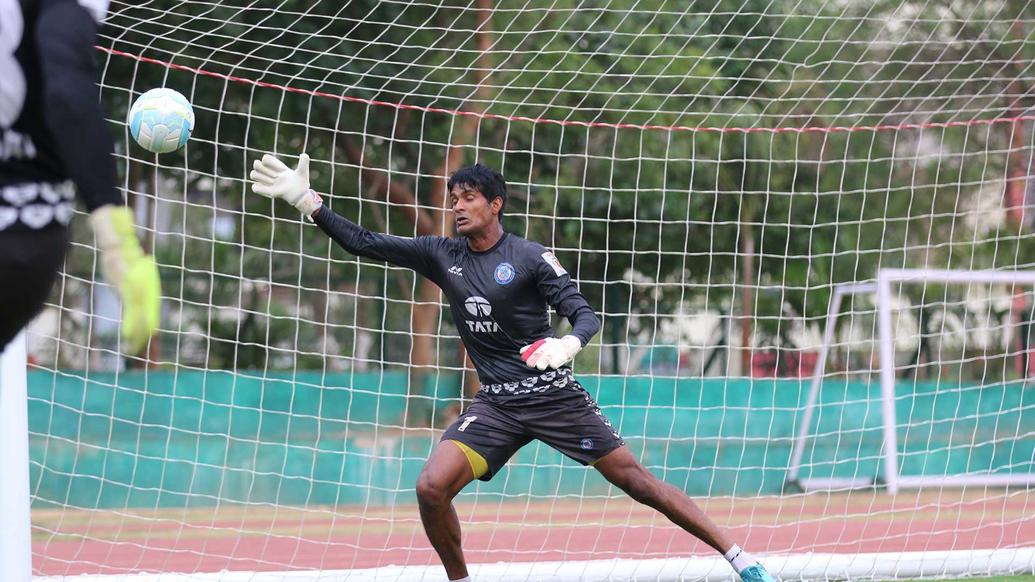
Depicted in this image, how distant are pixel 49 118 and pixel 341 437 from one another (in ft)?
37.8

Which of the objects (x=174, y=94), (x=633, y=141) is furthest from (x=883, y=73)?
(x=174, y=94)

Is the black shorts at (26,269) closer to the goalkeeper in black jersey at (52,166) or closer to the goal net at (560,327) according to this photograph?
the goalkeeper in black jersey at (52,166)

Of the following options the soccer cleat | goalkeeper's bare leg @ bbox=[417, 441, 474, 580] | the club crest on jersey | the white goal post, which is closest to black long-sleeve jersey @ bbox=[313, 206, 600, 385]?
the club crest on jersey

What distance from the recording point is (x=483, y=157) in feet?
48.1

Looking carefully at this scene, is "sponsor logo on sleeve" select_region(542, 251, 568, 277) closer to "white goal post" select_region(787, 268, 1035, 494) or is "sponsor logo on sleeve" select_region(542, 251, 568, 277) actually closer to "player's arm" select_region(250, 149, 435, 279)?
"player's arm" select_region(250, 149, 435, 279)

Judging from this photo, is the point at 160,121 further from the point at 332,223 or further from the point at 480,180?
the point at 480,180

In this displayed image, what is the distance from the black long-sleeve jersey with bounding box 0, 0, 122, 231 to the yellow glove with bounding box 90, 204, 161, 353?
35mm

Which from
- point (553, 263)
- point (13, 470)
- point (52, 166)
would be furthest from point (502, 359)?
point (52, 166)

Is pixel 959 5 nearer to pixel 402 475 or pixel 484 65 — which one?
pixel 484 65

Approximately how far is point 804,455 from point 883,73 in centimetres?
770

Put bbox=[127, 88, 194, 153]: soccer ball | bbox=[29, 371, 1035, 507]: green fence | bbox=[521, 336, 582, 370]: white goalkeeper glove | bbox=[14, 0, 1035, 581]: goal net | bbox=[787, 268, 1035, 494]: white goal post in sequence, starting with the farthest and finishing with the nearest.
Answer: bbox=[29, 371, 1035, 507]: green fence
bbox=[787, 268, 1035, 494]: white goal post
bbox=[14, 0, 1035, 581]: goal net
bbox=[127, 88, 194, 153]: soccer ball
bbox=[521, 336, 582, 370]: white goalkeeper glove

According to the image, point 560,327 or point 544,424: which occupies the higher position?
point 544,424

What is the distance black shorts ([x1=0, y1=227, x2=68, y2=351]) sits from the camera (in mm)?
2508

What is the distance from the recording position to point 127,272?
233cm
